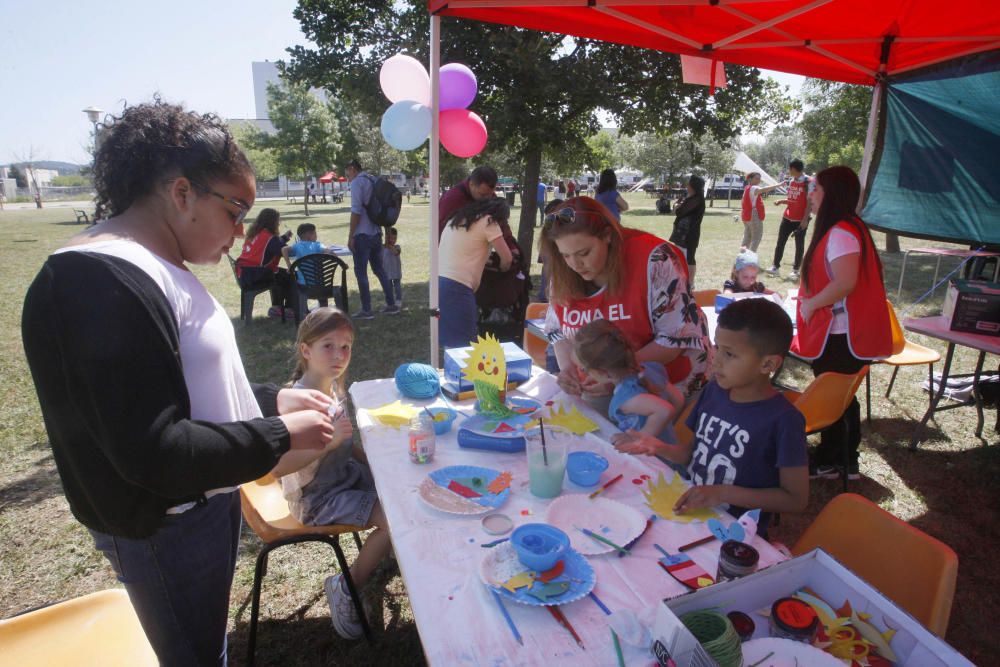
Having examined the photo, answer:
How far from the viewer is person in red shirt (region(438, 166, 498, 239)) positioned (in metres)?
4.39

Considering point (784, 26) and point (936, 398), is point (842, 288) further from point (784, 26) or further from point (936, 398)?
point (784, 26)

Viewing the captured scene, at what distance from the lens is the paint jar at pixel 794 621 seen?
97cm

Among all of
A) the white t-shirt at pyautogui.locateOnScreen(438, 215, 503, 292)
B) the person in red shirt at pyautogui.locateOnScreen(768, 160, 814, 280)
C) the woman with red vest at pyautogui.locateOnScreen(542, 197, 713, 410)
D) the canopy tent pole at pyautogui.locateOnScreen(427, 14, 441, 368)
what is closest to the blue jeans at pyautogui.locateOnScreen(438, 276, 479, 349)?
the white t-shirt at pyautogui.locateOnScreen(438, 215, 503, 292)

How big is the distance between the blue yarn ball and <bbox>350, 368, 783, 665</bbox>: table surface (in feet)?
1.42

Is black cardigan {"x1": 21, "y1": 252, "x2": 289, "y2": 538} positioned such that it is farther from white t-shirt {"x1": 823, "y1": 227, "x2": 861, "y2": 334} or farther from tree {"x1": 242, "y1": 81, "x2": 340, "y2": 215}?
tree {"x1": 242, "y1": 81, "x2": 340, "y2": 215}

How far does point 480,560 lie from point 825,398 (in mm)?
→ 2147

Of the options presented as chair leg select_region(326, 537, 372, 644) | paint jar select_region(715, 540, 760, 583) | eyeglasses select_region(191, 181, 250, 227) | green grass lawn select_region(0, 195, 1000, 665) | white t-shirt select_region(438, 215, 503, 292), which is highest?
eyeglasses select_region(191, 181, 250, 227)

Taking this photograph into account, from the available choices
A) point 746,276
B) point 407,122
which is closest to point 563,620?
point 407,122

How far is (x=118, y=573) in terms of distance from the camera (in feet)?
3.98

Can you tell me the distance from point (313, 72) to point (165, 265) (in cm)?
658

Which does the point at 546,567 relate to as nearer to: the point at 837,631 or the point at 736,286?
the point at 837,631

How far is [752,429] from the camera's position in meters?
1.73

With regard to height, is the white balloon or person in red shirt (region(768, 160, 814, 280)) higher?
the white balloon

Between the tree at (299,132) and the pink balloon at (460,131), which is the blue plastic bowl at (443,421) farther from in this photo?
the tree at (299,132)
